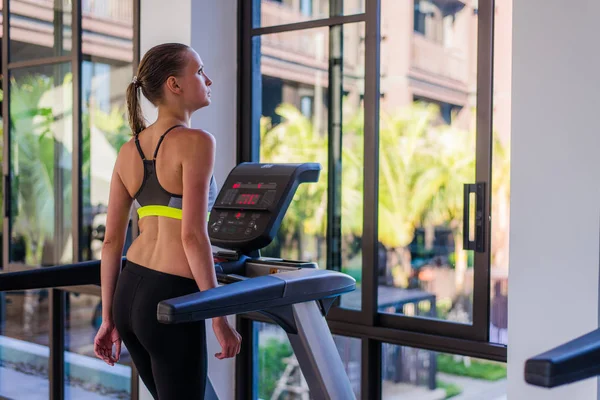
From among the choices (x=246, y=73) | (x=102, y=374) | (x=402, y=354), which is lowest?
(x=102, y=374)

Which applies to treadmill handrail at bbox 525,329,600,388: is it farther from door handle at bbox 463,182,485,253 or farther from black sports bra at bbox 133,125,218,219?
door handle at bbox 463,182,485,253

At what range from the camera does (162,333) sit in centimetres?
209

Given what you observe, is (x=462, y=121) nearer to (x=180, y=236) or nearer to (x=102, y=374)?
(x=180, y=236)

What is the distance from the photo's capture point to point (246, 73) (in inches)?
142

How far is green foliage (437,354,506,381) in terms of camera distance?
9.26ft

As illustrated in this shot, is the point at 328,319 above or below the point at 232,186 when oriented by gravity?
below

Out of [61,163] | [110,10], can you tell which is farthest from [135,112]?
[61,163]

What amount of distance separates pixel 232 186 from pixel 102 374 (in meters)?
2.23

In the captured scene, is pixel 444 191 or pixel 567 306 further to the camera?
pixel 444 191

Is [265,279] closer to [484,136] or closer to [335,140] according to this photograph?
[484,136]

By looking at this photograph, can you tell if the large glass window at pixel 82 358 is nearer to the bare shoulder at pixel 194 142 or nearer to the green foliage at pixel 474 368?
the green foliage at pixel 474 368

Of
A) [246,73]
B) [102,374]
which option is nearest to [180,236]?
[246,73]

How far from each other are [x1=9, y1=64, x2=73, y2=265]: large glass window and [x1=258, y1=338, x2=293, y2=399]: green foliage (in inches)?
55.6

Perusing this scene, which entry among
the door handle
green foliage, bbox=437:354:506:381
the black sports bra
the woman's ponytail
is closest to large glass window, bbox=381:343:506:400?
green foliage, bbox=437:354:506:381
